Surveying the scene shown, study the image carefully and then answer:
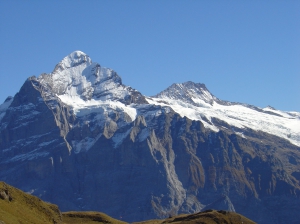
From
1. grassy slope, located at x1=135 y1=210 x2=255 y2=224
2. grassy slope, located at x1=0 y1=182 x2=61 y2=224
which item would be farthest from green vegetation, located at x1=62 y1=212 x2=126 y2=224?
grassy slope, located at x1=135 y1=210 x2=255 y2=224

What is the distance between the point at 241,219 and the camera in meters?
164

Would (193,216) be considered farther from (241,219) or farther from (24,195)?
(24,195)

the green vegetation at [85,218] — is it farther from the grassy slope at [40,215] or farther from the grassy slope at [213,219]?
the grassy slope at [213,219]

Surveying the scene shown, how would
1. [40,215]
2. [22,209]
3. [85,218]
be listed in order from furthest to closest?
[85,218] → [40,215] → [22,209]

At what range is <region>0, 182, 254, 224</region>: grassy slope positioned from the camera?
392 ft

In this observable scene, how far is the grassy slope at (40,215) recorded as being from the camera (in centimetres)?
11950

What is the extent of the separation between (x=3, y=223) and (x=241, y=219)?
74918mm

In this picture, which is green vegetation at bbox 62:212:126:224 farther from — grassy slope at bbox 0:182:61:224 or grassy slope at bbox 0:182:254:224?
grassy slope at bbox 0:182:61:224

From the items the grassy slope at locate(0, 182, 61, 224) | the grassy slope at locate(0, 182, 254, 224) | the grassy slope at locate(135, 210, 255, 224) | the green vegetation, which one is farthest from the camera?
the grassy slope at locate(135, 210, 255, 224)

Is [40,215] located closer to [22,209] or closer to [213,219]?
[22,209]

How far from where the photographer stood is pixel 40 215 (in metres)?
132

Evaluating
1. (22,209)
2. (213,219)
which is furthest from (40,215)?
(213,219)

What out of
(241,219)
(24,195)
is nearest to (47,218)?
(24,195)

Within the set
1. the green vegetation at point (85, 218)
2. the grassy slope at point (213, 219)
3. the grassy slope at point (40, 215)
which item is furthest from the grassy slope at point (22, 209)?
the grassy slope at point (213, 219)
